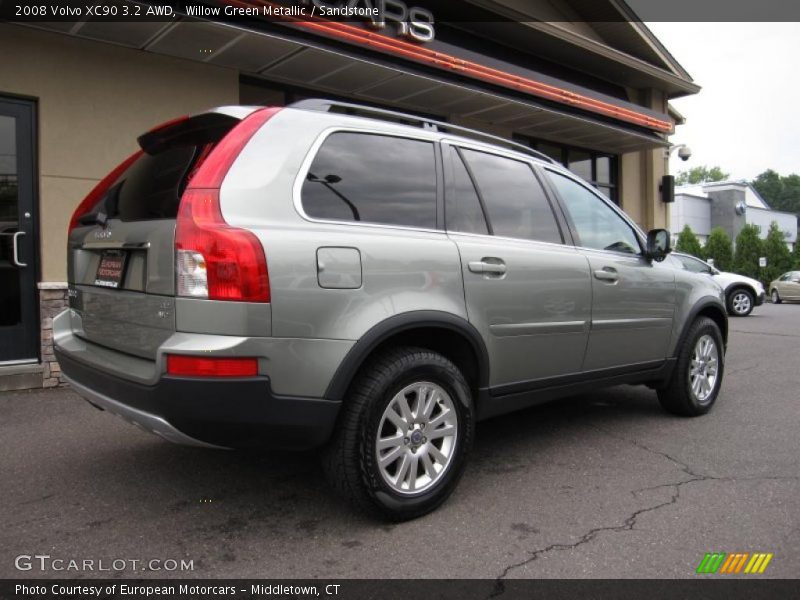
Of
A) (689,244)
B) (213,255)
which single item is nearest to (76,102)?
(213,255)

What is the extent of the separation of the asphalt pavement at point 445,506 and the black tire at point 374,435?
0.13m

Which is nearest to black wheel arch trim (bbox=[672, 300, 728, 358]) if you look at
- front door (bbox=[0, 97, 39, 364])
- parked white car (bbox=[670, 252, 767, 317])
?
front door (bbox=[0, 97, 39, 364])

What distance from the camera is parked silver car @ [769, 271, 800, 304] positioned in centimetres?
2316

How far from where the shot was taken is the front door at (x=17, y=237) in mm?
5770

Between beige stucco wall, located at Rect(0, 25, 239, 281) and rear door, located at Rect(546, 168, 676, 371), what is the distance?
4.65 meters

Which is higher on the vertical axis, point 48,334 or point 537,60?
point 537,60

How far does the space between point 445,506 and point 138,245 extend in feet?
6.15

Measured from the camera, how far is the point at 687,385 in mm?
4707

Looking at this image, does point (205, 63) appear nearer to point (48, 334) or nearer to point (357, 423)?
point (48, 334)

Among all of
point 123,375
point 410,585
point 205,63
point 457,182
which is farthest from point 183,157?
point 205,63

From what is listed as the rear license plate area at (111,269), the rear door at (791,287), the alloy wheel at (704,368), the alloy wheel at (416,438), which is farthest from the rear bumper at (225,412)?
the rear door at (791,287)

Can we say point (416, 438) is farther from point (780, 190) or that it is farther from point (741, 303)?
point (780, 190)

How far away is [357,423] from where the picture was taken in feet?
8.84

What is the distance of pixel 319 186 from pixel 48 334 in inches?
169
